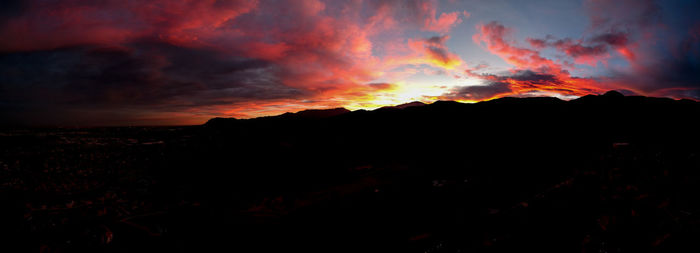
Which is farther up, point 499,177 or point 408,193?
point 499,177

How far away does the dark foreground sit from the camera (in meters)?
3.96

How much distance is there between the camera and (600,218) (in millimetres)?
3914

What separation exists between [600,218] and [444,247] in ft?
8.74

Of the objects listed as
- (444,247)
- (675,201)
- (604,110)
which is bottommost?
(444,247)

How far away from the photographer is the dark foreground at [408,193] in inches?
156

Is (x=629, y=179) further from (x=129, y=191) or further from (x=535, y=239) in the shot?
(x=129, y=191)

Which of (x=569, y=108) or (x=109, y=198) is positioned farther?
→ (x=569, y=108)

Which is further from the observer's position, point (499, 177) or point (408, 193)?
point (499, 177)

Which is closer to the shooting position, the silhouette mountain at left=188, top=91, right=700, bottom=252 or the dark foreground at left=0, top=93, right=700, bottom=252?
the silhouette mountain at left=188, top=91, right=700, bottom=252

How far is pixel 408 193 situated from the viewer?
6762 millimetres

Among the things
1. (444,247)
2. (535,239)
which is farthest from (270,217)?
(535,239)

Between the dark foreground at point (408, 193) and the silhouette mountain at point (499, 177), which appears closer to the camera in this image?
the silhouette mountain at point (499, 177)

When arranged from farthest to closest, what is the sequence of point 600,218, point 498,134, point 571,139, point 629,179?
point 498,134 < point 571,139 < point 629,179 < point 600,218

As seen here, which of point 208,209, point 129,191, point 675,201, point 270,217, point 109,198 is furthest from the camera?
point 129,191
